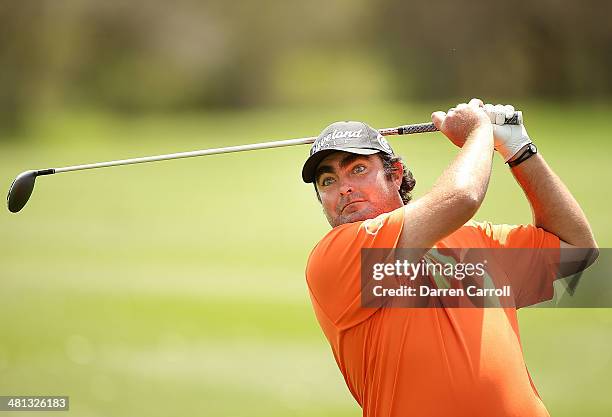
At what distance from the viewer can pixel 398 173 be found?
3115 mm

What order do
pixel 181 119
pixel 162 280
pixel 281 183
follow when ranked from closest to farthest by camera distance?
pixel 162 280, pixel 281 183, pixel 181 119

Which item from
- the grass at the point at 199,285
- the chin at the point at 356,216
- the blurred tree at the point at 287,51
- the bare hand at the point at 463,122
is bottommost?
the chin at the point at 356,216

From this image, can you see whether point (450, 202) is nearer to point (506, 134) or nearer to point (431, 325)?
point (431, 325)

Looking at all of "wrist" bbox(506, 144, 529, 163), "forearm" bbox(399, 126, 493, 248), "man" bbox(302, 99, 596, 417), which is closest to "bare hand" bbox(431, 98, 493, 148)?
"man" bbox(302, 99, 596, 417)

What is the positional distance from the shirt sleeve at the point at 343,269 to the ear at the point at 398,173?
0.45m

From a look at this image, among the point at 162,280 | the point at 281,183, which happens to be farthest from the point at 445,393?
the point at 281,183

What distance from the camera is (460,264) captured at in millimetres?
2738

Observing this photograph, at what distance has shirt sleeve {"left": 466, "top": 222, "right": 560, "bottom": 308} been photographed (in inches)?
113

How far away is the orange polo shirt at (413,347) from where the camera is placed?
2.54 meters

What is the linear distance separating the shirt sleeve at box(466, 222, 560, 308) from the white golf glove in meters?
0.23

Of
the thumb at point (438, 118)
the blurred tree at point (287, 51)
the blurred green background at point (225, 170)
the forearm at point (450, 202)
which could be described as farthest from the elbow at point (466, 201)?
the blurred tree at point (287, 51)

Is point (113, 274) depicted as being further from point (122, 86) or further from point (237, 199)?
point (122, 86)

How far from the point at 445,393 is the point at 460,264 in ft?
1.22

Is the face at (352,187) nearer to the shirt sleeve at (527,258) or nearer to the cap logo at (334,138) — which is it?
the cap logo at (334,138)
